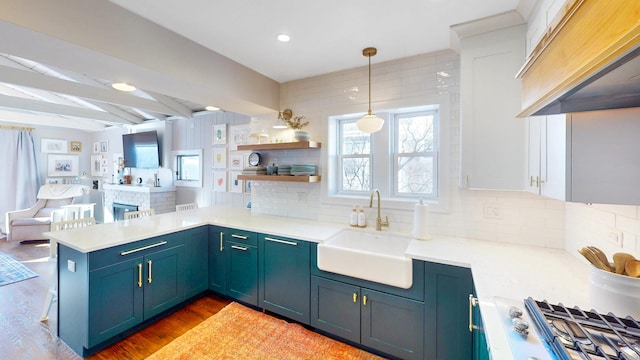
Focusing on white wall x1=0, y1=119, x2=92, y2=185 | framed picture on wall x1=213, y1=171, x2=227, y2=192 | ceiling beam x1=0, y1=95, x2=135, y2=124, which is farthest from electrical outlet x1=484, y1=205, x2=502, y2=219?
white wall x1=0, y1=119, x2=92, y2=185

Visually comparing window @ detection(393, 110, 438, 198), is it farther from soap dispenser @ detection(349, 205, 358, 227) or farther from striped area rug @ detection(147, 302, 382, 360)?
striped area rug @ detection(147, 302, 382, 360)

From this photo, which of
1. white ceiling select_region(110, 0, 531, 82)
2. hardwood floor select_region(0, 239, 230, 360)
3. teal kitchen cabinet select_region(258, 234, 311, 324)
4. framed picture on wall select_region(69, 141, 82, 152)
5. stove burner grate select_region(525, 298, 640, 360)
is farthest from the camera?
framed picture on wall select_region(69, 141, 82, 152)

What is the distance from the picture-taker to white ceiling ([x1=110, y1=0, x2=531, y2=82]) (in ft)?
5.59

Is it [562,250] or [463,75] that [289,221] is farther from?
[562,250]

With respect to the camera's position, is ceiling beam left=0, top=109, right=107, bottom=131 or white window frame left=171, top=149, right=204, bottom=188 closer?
white window frame left=171, top=149, right=204, bottom=188

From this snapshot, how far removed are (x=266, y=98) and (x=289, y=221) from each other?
1.45m

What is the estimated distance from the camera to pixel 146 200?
16.5 feet

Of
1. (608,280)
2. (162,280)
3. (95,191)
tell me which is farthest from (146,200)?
(608,280)

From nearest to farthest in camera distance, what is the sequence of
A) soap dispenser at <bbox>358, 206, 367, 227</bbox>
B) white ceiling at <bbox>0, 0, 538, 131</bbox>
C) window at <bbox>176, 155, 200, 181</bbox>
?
white ceiling at <bbox>0, 0, 538, 131</bbox> < soap dispenser at <bbox>358, 206, 367, 227</bbox> < window at <bbox>176, 155, 200, 181</bbox>

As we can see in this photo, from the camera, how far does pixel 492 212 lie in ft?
6.95

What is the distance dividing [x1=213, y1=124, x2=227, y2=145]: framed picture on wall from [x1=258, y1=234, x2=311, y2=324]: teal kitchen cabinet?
2561 mm

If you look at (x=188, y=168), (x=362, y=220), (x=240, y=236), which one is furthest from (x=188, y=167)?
(x=362, y=220)

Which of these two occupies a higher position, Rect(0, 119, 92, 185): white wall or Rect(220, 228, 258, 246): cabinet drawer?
Rect(0, 119, 92, 185): white wall

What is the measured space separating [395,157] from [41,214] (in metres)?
7.09
